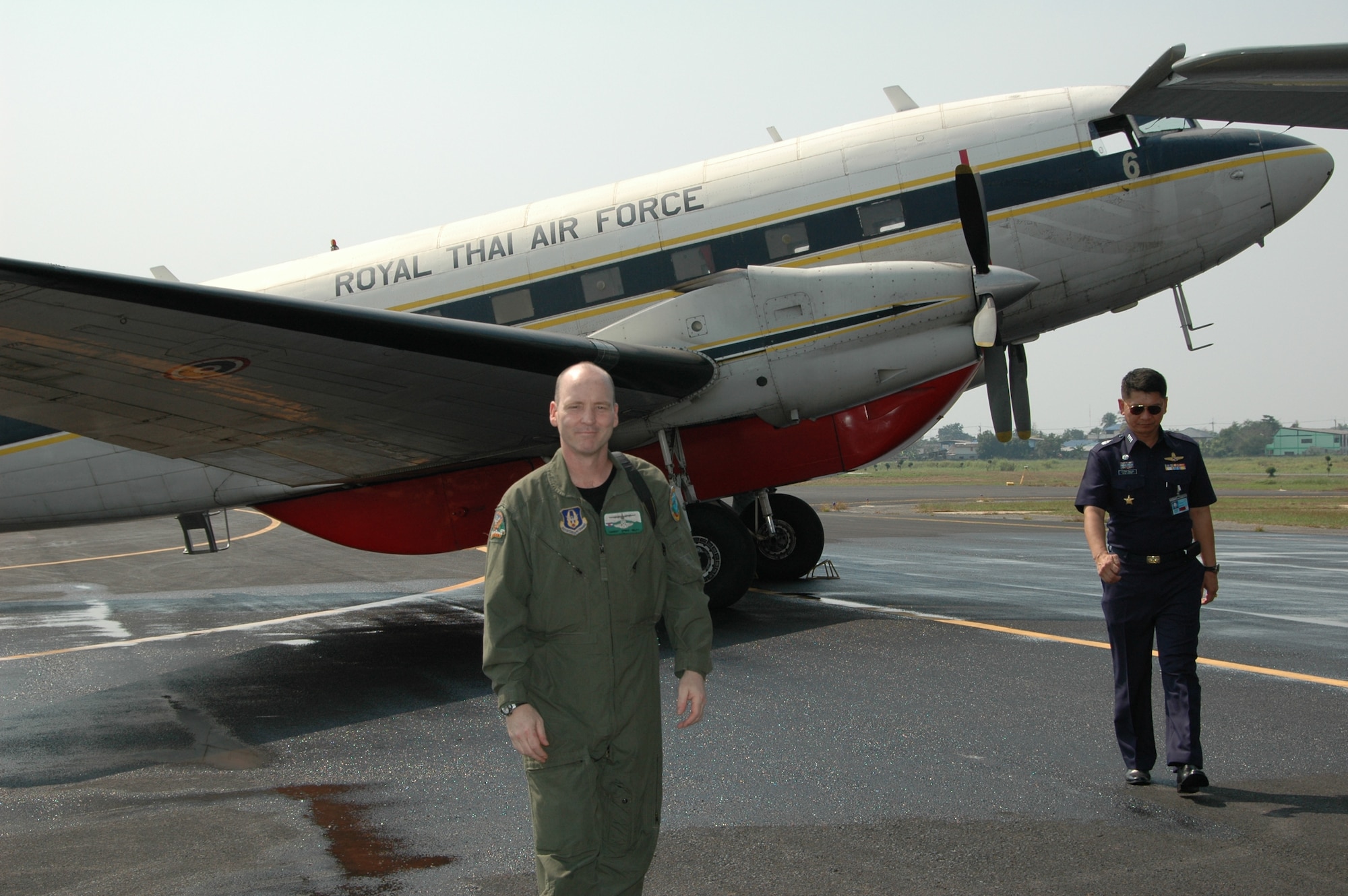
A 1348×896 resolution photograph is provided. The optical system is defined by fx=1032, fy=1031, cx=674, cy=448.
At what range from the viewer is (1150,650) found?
5188 millimetres

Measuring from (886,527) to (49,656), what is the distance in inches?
771

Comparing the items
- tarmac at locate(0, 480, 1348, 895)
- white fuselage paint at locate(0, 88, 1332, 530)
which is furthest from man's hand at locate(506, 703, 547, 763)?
white fuselage paint at locate(0, 88, 1332, 530)

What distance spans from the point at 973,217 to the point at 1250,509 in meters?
29.7

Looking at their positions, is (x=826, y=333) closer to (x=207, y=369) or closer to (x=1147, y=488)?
(x=1147, y=488)

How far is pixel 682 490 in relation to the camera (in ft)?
34.5

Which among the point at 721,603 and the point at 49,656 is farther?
the point at 721,603

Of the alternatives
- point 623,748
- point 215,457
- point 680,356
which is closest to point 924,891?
point 623,748

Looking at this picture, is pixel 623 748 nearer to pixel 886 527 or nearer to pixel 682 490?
pixel 682 490

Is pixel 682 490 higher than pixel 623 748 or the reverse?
higher

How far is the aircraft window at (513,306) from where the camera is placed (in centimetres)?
1138

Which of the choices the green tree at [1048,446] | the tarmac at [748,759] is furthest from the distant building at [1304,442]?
the tarmac at [748,759]

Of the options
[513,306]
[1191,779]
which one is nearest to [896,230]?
[513,306]

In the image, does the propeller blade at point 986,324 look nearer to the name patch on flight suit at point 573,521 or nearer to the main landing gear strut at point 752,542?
the main landing gear strut at point 752,542

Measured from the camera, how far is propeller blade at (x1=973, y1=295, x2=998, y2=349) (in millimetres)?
9781
